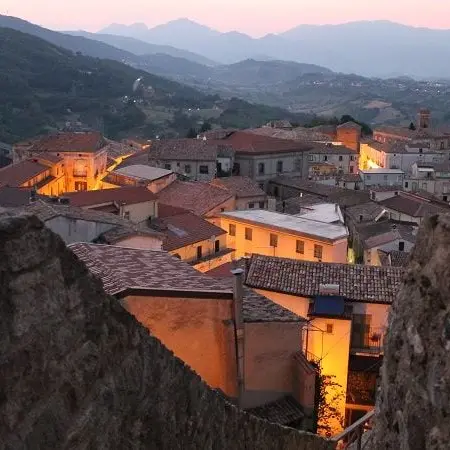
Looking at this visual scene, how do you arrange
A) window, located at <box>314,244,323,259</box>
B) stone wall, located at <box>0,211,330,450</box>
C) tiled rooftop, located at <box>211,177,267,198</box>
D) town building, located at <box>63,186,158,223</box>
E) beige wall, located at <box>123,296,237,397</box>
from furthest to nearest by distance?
tiled rooftop, located at <box>211,177,267,198</box>
town building, located at <box>63,186,158,223</box>
window, located at <box>314,244,323,259</box>
beige wall, located at <box>123,296,237,397</box>
stone wall, located at <box>0,211,330,450</box>

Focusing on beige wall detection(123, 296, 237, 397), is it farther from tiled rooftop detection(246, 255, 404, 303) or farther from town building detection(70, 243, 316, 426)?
tiled rooftop detection(246, 255, 404, 303)

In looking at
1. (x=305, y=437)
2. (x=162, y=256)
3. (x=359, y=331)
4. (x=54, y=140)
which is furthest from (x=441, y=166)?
(x=305, y=437)

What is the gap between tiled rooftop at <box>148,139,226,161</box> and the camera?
47531mm

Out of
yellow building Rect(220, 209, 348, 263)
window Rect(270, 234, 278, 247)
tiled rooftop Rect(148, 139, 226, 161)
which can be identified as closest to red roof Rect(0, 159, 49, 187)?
tiled rooftop Rect(148, 139, 226, 161)

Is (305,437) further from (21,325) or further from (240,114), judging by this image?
(240,114)

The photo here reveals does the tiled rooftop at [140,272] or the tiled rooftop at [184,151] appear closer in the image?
the tiled rooftop at [140,272]

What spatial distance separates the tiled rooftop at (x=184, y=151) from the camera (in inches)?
1871

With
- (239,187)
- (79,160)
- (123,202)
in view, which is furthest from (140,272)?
(79,160)

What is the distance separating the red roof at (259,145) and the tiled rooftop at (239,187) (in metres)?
7.13

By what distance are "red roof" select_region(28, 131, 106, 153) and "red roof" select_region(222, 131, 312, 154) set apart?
9.71 meters

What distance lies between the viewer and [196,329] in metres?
11.4

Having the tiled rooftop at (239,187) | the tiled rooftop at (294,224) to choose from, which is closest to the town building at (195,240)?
the tiled rooftop at (294,224)

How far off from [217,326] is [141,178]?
28.7 metres

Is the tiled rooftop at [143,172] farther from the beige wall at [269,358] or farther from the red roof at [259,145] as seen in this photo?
the beige wall at [269,358]
